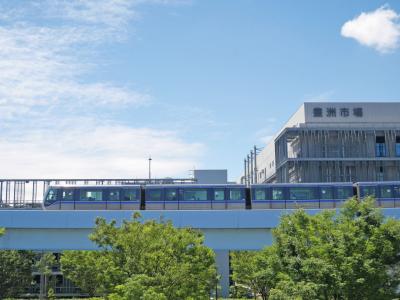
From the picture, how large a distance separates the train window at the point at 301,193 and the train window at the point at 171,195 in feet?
29.9

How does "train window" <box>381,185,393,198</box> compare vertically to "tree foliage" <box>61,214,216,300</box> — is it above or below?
above

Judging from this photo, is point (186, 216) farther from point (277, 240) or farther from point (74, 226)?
point (277, 240)

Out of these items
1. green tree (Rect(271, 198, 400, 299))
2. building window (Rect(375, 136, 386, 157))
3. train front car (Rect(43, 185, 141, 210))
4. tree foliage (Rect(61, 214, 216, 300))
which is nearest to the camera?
green tree (Rect(271, 198, 400, 299))

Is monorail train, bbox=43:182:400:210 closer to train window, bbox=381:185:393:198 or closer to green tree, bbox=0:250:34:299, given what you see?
train window, bbox=381:185:393:198

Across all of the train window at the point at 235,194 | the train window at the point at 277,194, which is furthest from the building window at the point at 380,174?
the train window at the point at 235,194

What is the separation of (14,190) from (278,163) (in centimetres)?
3581

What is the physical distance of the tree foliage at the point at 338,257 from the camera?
22984 millimetres

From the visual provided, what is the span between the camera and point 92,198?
41.9 metres

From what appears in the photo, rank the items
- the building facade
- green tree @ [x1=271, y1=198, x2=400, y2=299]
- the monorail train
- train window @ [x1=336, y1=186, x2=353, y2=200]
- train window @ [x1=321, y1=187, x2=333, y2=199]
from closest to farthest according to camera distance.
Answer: green tree @ [x1=271, y1=198, x2=400, y2=299]
the monorail train
train window @ [x1=336, y1=186, x2=353, y2=200]
train window @ [x1=321, y1=187, x2=333, y2=199]
the building facade

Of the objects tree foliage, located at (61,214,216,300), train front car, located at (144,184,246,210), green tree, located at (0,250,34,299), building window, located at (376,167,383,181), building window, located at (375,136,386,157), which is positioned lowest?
green tree, located at (0,250,34,299)

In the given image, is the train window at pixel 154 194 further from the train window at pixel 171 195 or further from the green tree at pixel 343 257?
the green tree at pixel 343 257

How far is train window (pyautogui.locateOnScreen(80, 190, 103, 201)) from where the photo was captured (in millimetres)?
41781

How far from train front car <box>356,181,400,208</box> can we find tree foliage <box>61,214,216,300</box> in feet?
62.8

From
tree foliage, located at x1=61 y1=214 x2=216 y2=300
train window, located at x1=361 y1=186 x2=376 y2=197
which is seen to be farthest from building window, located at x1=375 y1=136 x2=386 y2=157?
tree foliage, located at x1=61 y1=214 x2=216 y2=300
